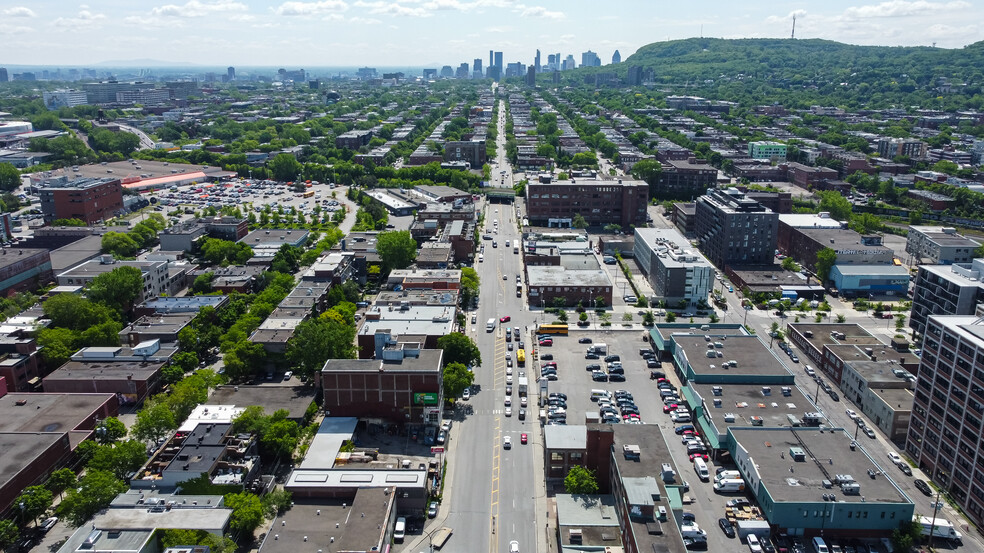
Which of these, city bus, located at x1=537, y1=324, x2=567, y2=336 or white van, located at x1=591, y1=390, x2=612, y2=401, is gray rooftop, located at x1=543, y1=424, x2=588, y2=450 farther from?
city bus, located at x1=537, y1=324, x2=567, y2=336

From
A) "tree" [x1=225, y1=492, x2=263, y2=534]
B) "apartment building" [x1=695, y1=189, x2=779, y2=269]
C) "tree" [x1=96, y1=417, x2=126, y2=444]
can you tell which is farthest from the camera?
"apartment building" [x1=695, y1=189, x2=779, y2=269]

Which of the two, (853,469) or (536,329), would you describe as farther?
(536,329)

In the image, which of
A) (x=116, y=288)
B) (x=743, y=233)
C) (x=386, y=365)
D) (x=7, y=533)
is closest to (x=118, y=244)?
(x=116, y=288)

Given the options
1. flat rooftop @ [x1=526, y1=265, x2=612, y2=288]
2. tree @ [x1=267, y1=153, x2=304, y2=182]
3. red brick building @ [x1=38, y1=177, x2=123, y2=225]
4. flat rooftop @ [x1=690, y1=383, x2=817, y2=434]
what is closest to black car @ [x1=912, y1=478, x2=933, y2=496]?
flat rooftop @ [x1=690, y1=383, x2=817, y2=434]

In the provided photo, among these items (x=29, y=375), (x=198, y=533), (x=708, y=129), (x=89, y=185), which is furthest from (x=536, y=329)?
(x=708, y=129)

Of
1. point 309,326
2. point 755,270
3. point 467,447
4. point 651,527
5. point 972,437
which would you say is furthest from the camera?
point 755,270

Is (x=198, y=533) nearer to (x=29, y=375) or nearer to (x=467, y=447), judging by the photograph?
(x=467, y=447)
